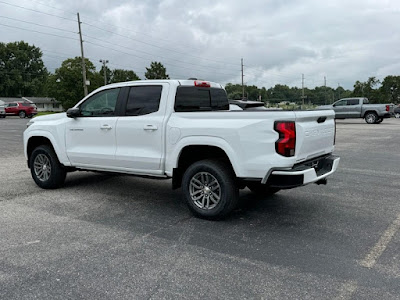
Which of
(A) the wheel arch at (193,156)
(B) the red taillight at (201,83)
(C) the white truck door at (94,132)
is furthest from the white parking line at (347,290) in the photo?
(C) the white truck door at (94,132)

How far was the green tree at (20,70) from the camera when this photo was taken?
94562 mm

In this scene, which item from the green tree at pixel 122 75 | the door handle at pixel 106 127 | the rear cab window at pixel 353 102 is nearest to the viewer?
the door handle at pixel 106 127

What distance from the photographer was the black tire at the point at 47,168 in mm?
6477

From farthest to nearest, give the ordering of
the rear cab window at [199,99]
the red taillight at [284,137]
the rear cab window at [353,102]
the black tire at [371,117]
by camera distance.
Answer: the rear cab window at [353,102] → the black tire at [371,117] → the rear cab window at [199,99] → the red taillight at [284,137]

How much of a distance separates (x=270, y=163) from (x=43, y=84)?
4349 inches

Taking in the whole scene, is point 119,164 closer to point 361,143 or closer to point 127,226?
point 127,226

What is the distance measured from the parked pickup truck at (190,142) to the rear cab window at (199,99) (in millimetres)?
15

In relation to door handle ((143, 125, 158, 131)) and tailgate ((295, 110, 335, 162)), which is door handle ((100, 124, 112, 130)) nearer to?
door handle ((143, 125, 158, 131))

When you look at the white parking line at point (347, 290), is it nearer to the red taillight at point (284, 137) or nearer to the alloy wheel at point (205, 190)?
the red taillight at point (284, 137)

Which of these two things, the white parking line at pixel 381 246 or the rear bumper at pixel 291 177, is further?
the rear bumper at pixel 291 177

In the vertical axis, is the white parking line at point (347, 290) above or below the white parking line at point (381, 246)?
above

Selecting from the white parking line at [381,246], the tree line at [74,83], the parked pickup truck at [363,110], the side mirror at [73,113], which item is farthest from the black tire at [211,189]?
the tree line at [74,83]

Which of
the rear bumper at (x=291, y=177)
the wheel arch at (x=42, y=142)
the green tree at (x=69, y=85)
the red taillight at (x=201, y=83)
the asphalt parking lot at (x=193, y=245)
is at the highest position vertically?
the green tree at (x=69, y=85)

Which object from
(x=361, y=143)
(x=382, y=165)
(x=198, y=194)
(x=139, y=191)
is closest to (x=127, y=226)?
(x=198, y=194)
